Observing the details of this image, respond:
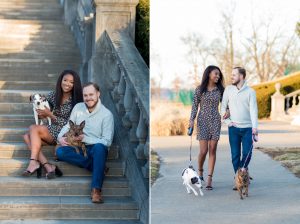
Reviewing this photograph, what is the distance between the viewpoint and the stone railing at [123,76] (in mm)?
4785

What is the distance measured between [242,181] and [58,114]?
1598mm

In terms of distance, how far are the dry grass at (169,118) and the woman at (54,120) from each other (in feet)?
2.90

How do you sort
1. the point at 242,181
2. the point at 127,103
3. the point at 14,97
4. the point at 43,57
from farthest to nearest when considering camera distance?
the point at 43,57 → the point at 14,97 → the point at 242,181 → the point at 127,103

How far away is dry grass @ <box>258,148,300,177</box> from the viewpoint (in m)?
6.88

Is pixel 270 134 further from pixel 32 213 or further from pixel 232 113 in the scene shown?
pixel 32 213

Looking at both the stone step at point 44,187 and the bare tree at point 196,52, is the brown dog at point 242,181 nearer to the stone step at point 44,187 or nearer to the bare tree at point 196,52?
the bare tree at point 196,52

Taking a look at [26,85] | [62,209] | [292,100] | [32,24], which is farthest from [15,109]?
[292,100]

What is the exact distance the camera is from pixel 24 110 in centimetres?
607

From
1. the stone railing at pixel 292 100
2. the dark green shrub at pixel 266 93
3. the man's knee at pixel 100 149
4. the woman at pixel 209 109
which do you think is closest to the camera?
the man's knee at pixel 100 149

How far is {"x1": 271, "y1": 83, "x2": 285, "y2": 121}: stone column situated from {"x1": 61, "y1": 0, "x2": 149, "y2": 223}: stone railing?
31.3ft

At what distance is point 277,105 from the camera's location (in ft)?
54.0

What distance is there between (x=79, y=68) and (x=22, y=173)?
2310 mm

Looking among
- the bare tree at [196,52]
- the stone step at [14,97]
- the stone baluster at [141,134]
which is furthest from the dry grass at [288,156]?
the stone step at [14,97]

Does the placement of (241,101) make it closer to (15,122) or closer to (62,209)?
(62,209)
